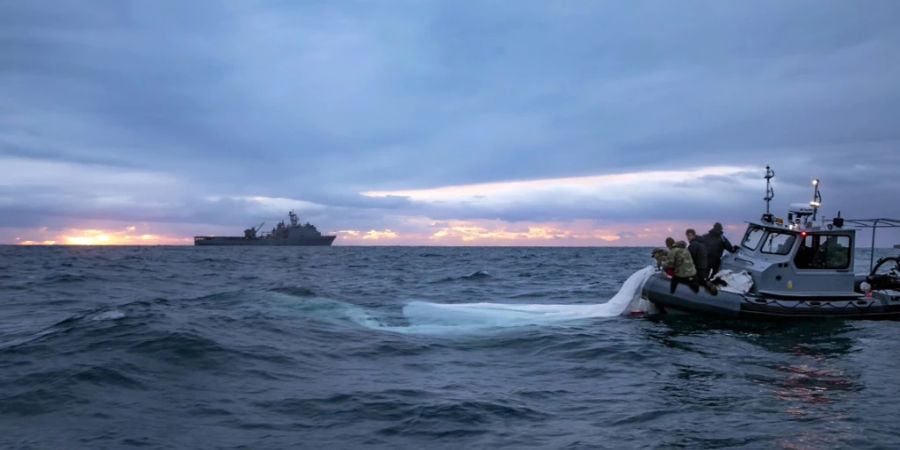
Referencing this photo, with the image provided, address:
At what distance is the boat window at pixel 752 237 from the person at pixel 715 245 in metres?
0.70

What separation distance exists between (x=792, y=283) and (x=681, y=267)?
309 cm

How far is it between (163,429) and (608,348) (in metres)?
8.70

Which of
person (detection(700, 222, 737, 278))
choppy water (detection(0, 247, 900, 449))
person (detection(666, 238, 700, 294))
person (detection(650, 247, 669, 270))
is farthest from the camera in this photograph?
person (detection(700, 222, 737, 278))

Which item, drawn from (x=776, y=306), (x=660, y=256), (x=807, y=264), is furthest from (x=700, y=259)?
(x=807, y=264)

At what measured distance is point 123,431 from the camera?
7555 mm

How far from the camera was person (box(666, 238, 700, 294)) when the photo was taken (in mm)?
16922

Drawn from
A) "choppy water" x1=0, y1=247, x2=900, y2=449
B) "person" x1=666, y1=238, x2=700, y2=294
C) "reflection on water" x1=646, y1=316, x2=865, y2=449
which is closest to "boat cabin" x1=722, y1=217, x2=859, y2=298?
"reflection on water" x1=646, y1=316, x2=865, y2=449

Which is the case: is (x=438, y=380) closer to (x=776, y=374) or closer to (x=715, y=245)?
(x=776, y=374)

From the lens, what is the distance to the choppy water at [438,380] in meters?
7.61

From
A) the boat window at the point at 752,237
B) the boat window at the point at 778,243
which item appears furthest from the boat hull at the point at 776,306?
the boat window at the point at 752,237

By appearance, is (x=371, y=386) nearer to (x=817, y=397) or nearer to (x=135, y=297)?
(x=817, y=397)

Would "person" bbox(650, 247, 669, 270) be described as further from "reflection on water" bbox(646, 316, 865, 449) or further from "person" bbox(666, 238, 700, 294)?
"reflection on water" bbox(646, 316, 865, 449)

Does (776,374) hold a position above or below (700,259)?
below

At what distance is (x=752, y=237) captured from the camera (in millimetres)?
18531
